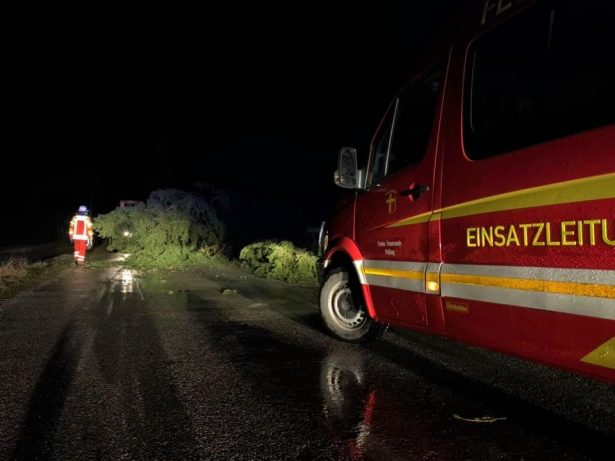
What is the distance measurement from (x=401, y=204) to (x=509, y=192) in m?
1.11

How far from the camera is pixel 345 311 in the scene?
17.5ft

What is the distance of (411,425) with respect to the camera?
309 centimetres

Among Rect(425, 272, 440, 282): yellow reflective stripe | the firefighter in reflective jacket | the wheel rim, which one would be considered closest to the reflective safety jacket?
the firefighter in reflective jacket

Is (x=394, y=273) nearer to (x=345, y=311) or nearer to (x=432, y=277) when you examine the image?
(x=432, y=277)

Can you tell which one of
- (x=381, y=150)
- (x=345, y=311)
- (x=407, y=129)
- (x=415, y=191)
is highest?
(x=407, y=129)

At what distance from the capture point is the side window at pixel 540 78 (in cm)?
263

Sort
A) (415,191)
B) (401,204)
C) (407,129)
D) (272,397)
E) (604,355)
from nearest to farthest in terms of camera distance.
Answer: (604,355) < (272,397) < (415,191) < (401,204) < (407,129)

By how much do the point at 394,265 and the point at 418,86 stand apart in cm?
151

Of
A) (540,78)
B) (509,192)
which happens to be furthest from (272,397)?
(540,78)

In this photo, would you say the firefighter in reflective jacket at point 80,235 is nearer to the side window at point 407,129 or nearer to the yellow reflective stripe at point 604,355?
the side window at point 407,129

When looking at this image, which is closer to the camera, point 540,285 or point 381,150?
point 540,285

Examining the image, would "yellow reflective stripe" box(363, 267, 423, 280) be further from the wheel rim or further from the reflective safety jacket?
the reflective safety jacket

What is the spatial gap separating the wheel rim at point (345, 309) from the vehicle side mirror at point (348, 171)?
1.11 m

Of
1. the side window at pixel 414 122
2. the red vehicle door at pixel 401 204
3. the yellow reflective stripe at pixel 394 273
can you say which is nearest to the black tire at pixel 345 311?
the yellow reflective stripe at pixel 394 273
